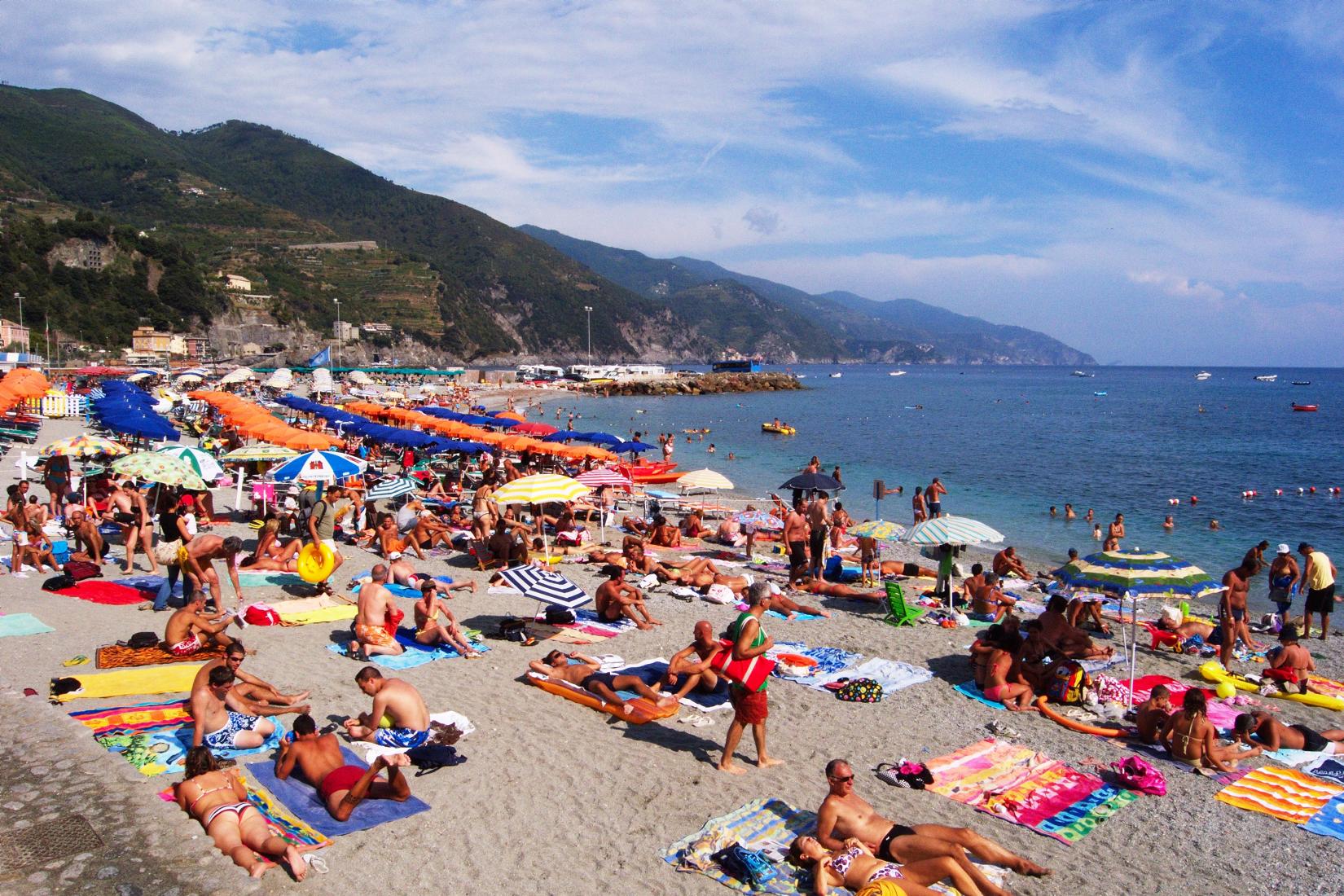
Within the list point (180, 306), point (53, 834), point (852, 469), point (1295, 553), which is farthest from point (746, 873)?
point (180, 306)

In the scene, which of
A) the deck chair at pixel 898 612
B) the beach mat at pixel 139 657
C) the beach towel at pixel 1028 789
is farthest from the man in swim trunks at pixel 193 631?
the deck chair at pixel 898 612

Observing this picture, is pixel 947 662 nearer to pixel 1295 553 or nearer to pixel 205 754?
pixel 205 754

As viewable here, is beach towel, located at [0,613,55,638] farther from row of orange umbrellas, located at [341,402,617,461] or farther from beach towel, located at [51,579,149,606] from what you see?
row of orange umbrellas, located at [341,402,617,461]

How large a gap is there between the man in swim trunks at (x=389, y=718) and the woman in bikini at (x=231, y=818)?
1313 millimetres

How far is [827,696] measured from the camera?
27.7ft

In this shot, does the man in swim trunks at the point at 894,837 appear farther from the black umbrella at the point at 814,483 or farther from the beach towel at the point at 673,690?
the black umbrella at the point at 814,483

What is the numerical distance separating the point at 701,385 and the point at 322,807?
3693 inches

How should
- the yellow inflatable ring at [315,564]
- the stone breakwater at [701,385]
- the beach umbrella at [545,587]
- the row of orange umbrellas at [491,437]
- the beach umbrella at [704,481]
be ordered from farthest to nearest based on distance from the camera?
the stone breakwater at [701,385], the row of orange umbrellas at [491,437], the beach umbrella at [704,481], the yellow inflatable ring at [315,564], the beach umbrella at [545,587]

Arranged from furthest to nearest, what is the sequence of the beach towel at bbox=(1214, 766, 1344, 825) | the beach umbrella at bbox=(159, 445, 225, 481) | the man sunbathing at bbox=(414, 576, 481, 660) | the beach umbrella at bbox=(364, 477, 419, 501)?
the beach umbrella at bbox=(364, 477, 419, 501) < the beach umbrella at bbox=(159, 445, 225, 481) < the man sunbathing at bbox=(414, 576, 481, 660) < the beach towel at bbox=(1214, 766, 1344, 825)

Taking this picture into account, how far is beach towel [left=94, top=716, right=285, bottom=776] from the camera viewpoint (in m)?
5.86

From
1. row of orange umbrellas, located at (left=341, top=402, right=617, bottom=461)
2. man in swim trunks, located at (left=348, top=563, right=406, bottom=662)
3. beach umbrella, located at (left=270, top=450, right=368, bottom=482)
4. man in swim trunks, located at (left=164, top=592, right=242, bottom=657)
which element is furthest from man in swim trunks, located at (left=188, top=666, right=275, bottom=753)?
row of orange umbrellas, located at (left=341, top=402, right=617, bottom=461)

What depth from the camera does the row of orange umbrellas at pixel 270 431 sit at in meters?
21.1

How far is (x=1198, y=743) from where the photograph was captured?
719cm

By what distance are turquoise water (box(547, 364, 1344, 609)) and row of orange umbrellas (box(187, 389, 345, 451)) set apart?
13204 millimetres
